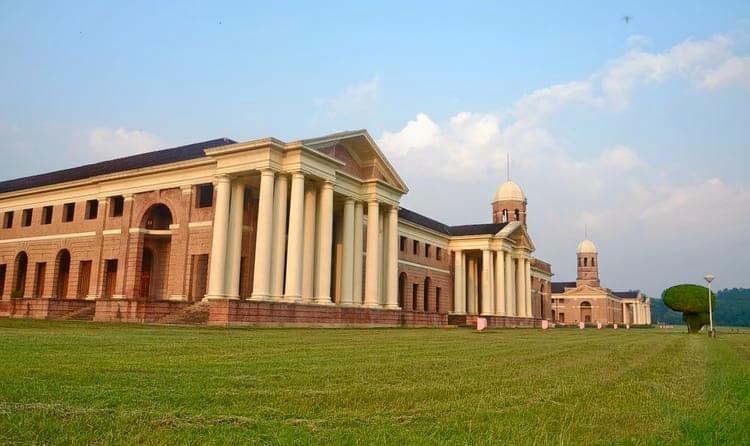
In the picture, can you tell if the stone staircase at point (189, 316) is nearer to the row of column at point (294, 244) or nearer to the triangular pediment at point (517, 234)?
the row of column at point (294, 244)

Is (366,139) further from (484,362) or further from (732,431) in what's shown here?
(732,431)

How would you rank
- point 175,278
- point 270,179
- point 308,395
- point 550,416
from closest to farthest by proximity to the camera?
point 550,416, point 308,395, point 270,179, point 175,278

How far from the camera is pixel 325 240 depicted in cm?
3691

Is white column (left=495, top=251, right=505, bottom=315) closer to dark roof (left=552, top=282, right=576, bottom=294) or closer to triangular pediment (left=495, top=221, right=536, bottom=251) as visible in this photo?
triangular pediment (left=495, top=221, right=536, bottom=251)

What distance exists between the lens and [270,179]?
108ft

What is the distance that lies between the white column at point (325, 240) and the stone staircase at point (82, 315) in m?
13.5

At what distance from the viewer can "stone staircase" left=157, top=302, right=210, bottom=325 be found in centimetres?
3084

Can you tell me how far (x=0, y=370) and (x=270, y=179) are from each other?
2586 cm

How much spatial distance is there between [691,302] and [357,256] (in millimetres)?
24300

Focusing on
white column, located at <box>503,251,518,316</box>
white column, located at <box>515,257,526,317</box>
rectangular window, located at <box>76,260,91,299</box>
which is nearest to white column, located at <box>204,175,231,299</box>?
rectangular window, located at <box>76,260,91,299</box>

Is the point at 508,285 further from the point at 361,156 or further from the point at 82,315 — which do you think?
the point at 82,315

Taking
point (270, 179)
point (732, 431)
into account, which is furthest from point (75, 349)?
point (270, 179)

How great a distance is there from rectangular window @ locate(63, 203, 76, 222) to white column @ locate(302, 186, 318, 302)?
2163 centimetres

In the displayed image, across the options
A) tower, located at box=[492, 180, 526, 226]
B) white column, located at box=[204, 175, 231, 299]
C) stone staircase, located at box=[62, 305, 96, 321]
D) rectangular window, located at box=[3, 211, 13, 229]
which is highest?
tower, located at box=[492, 180, 526, 226]
